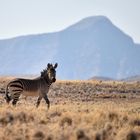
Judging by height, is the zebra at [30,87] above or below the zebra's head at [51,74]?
below

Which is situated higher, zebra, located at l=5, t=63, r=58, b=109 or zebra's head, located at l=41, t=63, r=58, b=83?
zebra's head, located at l=41, t=63, r=58, b=83

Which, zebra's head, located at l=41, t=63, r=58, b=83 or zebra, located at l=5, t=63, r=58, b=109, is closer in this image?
zebra, located at l=5, t=63, r=58, b=109

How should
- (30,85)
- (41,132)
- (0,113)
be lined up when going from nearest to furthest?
(41,132), (0,113), (30,85)

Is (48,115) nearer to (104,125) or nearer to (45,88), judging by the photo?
(104,125)

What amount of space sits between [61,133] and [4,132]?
1.65m

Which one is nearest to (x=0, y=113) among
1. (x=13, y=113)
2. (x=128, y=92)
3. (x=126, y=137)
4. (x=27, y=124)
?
(x=13, y=113)

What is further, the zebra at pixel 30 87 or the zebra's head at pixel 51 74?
the zebra's head at pixel 51 74

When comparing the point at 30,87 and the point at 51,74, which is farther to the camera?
the point at 51,74

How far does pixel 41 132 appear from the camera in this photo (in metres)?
14.8

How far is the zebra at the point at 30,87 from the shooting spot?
2427 cm

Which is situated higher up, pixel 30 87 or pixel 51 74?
pixel 51 74

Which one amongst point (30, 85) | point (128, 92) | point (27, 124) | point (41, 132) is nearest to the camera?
point (41, 132)

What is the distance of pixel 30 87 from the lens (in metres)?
24.9

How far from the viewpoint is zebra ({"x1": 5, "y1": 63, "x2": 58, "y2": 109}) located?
24266 mm
